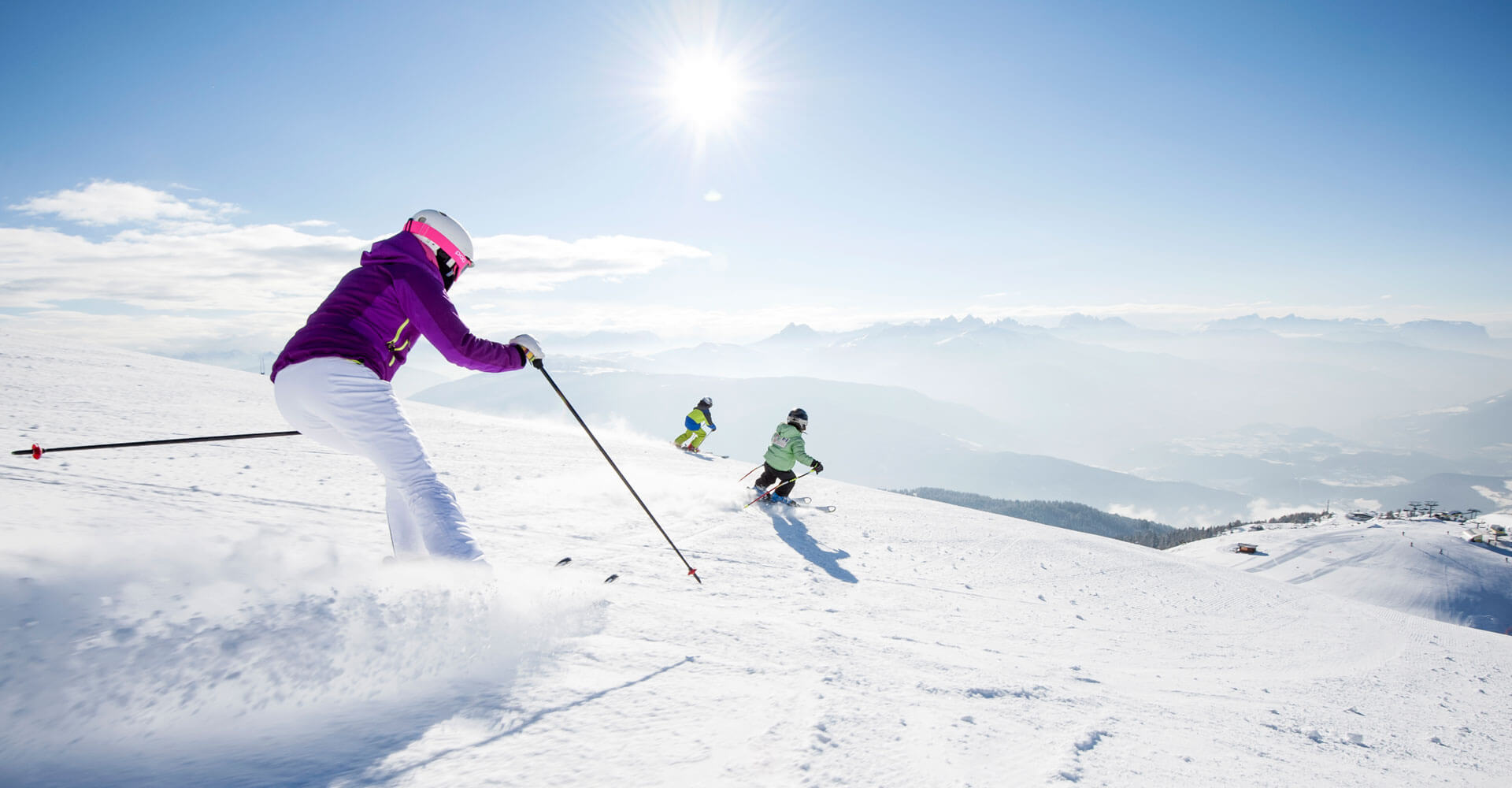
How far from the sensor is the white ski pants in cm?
307

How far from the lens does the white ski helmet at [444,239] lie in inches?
142

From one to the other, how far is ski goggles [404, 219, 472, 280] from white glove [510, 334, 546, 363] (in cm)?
55

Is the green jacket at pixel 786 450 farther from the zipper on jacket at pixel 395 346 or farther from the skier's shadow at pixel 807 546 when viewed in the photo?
the zipper on jacket at pixel 395 346

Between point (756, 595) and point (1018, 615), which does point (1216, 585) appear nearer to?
point (1018, 615)

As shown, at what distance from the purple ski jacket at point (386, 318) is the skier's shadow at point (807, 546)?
337cm

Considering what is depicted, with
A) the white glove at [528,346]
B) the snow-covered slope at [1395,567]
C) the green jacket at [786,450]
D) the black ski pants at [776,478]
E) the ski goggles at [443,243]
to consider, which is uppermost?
the ski goggles at [443,243]

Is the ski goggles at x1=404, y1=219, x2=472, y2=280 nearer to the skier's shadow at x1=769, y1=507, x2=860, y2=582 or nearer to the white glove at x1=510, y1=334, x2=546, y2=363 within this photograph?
the white glove at x1=510, y1=334, x2=546, y2=363

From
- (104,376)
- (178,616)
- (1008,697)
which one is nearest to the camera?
(178,616)

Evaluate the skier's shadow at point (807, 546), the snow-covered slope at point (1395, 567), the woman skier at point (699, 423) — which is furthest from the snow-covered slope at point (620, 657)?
the snow-covered slope at point (1395, 567)

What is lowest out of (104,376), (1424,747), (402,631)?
(1424,747)

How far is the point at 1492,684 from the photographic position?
15.1 ft

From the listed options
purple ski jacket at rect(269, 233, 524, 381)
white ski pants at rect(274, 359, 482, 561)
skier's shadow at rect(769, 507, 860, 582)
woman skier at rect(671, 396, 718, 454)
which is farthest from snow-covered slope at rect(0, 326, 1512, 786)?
woman skier at rect(671, 396, 718, 454)

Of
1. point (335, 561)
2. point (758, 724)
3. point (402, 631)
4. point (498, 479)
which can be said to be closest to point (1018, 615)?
point (758, 724)

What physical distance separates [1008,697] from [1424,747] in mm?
2588
